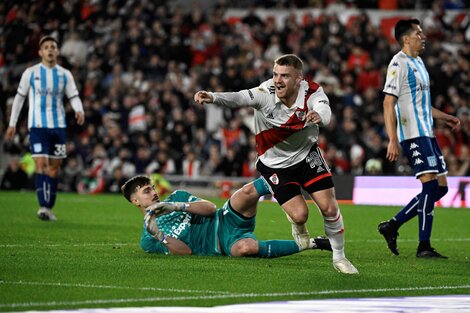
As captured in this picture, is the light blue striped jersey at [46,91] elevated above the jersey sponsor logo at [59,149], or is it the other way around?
the light blue striped jersey at [46,91]

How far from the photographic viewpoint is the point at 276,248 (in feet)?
35.0

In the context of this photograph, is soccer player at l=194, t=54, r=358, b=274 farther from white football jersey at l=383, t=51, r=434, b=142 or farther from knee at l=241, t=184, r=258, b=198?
white football jersey at l=383, t=51, r=434, b=142

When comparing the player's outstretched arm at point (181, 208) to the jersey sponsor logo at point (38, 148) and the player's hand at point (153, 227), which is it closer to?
the player's hand at point (153, 227)

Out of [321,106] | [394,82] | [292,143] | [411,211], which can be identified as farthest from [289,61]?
[411,211]

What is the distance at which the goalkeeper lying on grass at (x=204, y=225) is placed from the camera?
1049 cm

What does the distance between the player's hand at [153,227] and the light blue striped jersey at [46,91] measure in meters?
5.79

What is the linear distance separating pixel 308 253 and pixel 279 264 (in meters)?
1.54

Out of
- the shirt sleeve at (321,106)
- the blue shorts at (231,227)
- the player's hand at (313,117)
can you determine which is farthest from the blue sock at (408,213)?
the player's hand at (313,117)

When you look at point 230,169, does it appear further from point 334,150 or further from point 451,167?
point 451,167

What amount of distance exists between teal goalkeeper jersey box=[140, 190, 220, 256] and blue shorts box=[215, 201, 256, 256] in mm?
77

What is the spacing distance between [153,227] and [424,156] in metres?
3.00

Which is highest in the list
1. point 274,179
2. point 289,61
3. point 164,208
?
point 289,61

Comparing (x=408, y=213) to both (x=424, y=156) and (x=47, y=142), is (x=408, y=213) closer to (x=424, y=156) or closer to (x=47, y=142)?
(x=424, y=156)

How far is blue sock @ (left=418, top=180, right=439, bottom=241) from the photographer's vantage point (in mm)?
11320
